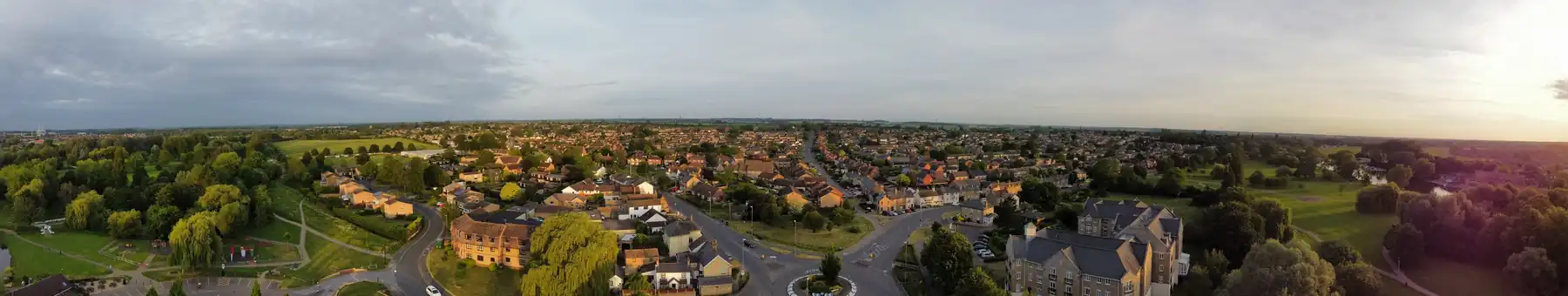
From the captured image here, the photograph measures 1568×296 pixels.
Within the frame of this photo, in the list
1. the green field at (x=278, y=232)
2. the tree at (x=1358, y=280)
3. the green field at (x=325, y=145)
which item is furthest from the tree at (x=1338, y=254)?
the green field at (x=325, y=145)

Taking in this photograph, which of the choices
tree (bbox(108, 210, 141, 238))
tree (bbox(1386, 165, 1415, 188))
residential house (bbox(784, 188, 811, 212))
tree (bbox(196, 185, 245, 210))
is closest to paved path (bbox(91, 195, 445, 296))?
tree (bbox(108, 210, 141, 238))

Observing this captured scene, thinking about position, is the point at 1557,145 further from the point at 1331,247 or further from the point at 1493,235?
the point at 1331,247

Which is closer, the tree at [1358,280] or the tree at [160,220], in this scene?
the tree at [1358,280]

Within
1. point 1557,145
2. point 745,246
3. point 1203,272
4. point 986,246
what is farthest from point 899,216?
point 1557,145

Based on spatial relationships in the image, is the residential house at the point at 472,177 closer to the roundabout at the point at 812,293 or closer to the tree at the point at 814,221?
the tree at the point at 814,221

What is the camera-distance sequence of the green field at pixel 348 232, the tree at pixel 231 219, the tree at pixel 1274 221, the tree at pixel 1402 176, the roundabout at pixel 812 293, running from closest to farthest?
1. the roundabout at pixel 812 293
2. the tree at pixel 1274 221
3. the green field at pixel 348 232
4. the tree at pixel 231 219
5. the tree at pixel 1402 176

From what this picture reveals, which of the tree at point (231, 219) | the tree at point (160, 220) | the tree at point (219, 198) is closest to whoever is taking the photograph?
the tree at point (231, 219)

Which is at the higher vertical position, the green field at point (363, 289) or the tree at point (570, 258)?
the tree at point (570, 258)

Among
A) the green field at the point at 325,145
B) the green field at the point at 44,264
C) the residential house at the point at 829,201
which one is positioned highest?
the green field at the point at 325,145
